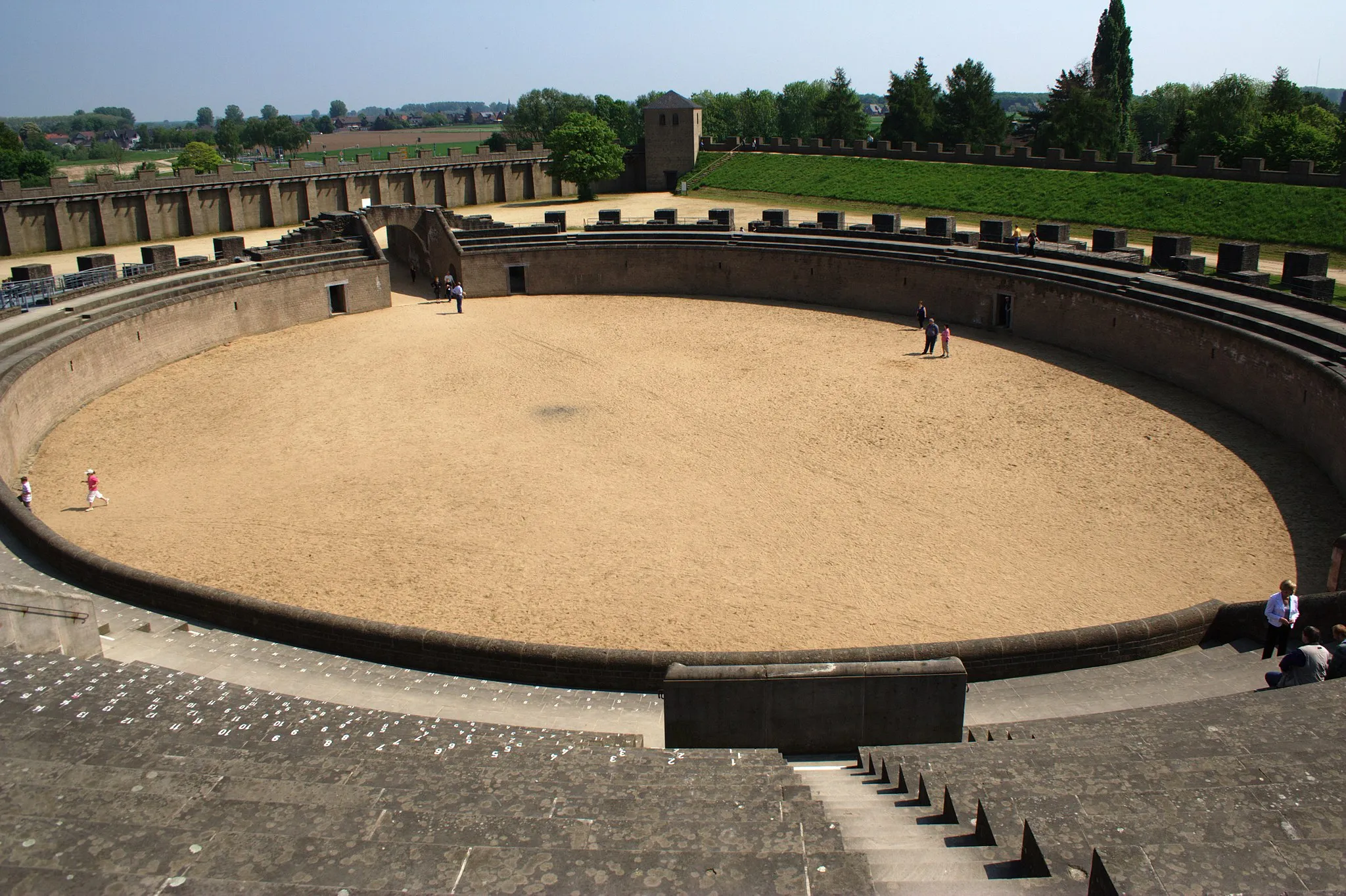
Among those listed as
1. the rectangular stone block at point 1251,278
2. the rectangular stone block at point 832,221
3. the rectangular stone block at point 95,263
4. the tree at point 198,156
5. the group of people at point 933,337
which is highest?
the tree at point 198,156

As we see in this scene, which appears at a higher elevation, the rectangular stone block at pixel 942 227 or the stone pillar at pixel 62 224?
the stone pillar at pixel 62 224

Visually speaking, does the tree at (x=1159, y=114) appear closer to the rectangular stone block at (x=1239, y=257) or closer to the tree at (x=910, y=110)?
the tree at (x=910, y=110)

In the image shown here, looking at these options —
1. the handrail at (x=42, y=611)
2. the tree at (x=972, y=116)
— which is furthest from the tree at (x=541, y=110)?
the handrail at (x=42, y=611)

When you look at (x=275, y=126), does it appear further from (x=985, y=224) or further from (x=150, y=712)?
(x=150, y=712)

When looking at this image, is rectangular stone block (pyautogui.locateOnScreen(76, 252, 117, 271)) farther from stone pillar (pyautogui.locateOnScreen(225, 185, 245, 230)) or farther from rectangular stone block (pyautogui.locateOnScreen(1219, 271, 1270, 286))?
rectangular stone block (pyautogui.locateOnScreen(1219, 271, 1270, 286))

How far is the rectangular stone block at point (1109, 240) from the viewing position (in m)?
29.5

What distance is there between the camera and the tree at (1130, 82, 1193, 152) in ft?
335

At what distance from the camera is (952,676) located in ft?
31.0

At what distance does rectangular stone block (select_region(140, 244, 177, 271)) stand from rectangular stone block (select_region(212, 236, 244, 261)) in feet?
5.06

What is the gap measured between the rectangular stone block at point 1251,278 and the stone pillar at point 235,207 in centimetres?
4210

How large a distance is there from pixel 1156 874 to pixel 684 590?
8.72 meters

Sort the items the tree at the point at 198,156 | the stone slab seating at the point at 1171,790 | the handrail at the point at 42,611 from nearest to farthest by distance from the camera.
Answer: the stone slab seating at the point at 1171,790, the handrail at the point at 42,611, the tree at the point at 198,156

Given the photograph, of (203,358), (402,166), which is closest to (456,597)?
(203,358)

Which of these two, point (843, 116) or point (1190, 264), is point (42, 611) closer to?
point (1190, 264)
